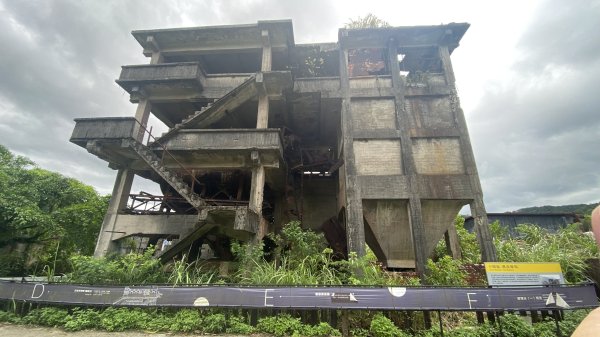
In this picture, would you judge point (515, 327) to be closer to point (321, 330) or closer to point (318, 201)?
point (321, 330)

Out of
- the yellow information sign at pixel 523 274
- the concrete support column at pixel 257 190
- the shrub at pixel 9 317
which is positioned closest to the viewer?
the yellow information sign at pixel 523 274

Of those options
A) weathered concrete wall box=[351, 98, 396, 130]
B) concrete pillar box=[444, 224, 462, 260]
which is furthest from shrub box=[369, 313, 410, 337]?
weathered concrete wall box=[351, 98, 396, 130]

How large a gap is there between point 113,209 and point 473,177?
53.1 ft

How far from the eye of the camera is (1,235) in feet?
47.1

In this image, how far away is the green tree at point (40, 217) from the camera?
1382 centimetres

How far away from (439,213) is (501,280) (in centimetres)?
420

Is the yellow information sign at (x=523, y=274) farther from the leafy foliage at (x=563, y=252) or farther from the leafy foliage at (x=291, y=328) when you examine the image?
the leafy foliage at (x=291, y=328)

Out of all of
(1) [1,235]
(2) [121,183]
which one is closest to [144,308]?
(2) [121,183]

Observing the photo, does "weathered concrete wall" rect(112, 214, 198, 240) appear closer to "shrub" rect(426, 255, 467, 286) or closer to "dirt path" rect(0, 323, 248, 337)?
"dirt path" rect(0, 323, 248, 337)

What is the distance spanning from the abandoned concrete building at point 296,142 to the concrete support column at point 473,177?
1.9 inches

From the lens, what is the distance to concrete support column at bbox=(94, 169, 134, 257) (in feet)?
39.5

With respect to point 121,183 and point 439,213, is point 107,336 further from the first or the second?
point 439,213

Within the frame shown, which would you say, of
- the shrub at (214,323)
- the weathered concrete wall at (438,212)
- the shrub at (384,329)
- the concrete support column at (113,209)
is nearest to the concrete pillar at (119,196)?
the concrete support column at (113,209)

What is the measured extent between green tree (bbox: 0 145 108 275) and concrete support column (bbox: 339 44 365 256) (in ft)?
51.1
